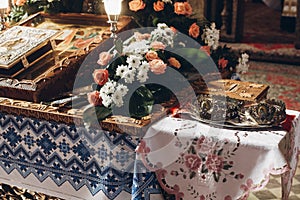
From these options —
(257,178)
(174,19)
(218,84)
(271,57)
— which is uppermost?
(174,19)

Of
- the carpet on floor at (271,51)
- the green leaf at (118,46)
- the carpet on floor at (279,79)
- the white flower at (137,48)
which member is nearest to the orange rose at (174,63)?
the white flower at (137,48)

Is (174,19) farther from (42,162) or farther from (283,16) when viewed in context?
(283,16)

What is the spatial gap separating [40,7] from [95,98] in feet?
4.15

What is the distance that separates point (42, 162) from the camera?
3.13 meters

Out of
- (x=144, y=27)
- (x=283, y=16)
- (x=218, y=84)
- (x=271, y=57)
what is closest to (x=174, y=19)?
(x=144, y=27)

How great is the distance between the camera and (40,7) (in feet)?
13.3

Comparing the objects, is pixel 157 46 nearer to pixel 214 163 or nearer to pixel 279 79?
pixel 214 163

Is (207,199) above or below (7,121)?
below

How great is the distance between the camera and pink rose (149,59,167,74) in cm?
303

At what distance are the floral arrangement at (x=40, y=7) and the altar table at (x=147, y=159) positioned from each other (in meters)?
1.09

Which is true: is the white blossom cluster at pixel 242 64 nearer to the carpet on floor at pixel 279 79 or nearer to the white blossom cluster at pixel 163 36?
the white blossom cluster at pixel 163 36

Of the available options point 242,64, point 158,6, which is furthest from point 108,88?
point 242,64

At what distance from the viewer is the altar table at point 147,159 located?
107 inches

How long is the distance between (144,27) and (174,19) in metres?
0.23
